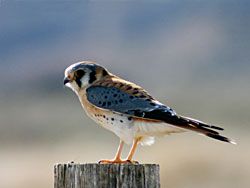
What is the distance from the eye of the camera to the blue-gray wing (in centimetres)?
767

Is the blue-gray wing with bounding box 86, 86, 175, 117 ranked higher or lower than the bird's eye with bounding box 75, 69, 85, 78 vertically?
lower

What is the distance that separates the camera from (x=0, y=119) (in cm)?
2617

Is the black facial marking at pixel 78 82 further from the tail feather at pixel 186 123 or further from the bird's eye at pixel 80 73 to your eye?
the tail feather at pixel 186 123

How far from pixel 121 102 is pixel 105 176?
2.07 metres

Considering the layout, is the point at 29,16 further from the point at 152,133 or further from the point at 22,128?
the point at 152,133

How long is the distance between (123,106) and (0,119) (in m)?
18.6

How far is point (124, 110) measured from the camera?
7.79 m

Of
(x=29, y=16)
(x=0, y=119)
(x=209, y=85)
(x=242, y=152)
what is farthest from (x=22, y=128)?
(x=29, y=16)

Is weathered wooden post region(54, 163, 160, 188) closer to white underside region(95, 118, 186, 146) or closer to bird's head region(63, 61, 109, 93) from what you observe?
white underside region(95, 118, 186, 146)

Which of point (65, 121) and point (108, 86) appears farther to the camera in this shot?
point (65, 121)

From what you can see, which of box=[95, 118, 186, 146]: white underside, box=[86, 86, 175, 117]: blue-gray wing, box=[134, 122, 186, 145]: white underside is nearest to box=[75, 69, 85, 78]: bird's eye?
box=[86, 86, 175, 117]: blue-gray wing

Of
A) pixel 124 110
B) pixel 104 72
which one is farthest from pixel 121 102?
pixel 104 72

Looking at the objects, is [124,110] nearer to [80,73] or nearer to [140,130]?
[140,130]

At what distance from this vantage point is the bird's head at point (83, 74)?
814 cm
